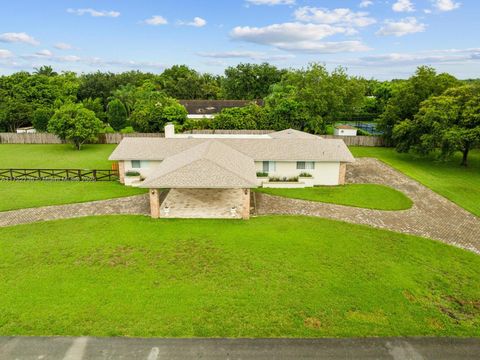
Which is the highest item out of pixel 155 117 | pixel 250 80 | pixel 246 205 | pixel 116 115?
pixel 250 80

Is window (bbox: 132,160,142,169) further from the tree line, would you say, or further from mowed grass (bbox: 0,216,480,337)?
the tree line

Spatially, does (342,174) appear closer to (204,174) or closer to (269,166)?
(269,166)

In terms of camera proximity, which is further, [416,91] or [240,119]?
[240,119]

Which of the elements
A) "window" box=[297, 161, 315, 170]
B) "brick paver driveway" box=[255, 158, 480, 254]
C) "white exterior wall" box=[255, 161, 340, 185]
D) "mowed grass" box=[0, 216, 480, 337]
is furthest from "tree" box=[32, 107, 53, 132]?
"window" box=[297, 161, 315, 170]

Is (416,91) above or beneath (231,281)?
above

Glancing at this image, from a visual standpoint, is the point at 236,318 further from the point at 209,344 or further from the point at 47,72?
the point at 47,72

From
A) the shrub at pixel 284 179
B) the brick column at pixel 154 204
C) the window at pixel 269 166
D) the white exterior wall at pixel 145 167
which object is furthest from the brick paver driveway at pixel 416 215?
the white exterior wall at pixel 145 167

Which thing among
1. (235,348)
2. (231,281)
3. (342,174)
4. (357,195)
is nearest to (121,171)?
(231,281)
